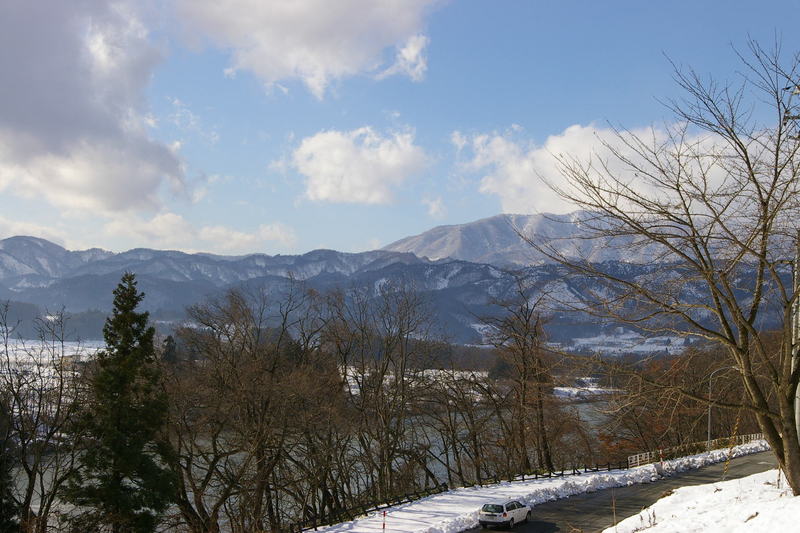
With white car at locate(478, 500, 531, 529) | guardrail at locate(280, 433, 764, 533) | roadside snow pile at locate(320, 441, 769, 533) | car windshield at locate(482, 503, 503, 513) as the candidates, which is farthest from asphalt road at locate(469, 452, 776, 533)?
guardrail at locate(280, 433, 764, 533)

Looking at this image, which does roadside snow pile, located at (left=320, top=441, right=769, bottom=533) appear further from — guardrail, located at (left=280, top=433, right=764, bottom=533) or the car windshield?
the car windshield

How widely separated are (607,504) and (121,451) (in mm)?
19581

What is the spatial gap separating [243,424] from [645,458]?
2444 centimetres

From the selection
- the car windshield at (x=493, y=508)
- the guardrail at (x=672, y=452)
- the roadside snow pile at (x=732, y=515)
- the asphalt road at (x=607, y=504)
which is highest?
the roadside snow pile at (x=732, y=515)

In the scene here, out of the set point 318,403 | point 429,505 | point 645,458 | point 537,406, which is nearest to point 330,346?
point 318,403

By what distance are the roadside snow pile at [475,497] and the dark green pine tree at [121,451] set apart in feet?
24.8

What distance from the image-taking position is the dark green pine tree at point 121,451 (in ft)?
70.3

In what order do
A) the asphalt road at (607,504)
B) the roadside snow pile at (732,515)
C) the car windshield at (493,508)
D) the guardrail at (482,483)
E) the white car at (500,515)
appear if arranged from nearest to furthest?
1. the roadside snow pile at (732,515)
2. the white car at (500,515)
3. the car windshield at (493,508)
4. the asphalt road at (607,504)
5. the guardrail at (482,483)

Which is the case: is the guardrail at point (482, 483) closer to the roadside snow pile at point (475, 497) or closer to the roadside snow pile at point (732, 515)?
the roadside snow pile at point (475, 497)

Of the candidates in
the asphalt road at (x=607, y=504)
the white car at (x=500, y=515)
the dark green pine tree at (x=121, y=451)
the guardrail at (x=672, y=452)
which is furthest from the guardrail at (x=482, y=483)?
the dark green pine tree at (x=121, y=451)

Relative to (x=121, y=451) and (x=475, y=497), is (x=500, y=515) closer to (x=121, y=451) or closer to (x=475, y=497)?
(x=475, y=497)

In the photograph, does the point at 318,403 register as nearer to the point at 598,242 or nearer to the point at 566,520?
the point at 566,520

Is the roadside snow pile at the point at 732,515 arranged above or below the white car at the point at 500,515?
above

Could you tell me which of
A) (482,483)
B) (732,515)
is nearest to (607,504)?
(482,483)
